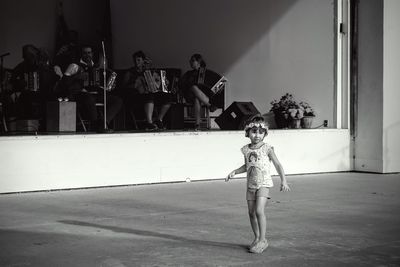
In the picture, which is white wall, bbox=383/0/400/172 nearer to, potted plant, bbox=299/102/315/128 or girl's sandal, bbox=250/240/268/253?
potted plant, bbox=299/102/315/128

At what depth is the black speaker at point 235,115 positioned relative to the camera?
11250 millimetres

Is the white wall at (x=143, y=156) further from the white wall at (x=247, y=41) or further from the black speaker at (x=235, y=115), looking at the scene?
the black speaker at (x=235, y=115)

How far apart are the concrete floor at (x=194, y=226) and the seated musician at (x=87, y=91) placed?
264 cm

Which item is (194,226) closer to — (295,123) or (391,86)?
(391,86)

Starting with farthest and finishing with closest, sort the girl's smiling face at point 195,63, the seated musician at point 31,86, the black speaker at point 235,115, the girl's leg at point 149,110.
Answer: the girl's smiling face at point 195,63 → the girl's leg at point 149,110 → the black speaker at point 235,115 → the seated musician at point 31,86

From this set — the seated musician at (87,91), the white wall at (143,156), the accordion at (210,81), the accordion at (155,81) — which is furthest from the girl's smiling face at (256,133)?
the accordion at (210,81)

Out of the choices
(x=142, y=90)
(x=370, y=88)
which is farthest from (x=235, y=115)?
(x=370, y=88)

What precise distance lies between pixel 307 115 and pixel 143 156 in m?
3.29

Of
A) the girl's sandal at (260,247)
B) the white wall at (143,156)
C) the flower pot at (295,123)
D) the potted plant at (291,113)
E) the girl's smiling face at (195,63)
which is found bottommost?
the girl's sandal at (260,247)

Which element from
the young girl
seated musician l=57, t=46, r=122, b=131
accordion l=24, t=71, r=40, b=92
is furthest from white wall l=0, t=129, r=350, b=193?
the young girl

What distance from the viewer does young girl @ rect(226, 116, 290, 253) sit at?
15.8 feet

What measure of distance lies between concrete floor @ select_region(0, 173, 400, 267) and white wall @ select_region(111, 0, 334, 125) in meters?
2.80

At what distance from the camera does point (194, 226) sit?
5.79 meters

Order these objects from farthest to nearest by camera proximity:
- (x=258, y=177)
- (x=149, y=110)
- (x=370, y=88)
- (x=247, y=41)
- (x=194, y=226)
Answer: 1. (x=247, y=41)
2. (x=149, y=110)
3. (x=370, y=88)
4. (x=194, y=226)
5. (x=258, y=177)
